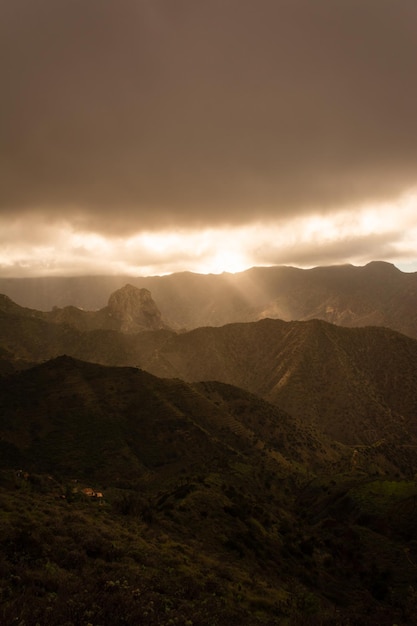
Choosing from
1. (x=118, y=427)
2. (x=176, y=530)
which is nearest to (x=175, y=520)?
(x=176, y=530)

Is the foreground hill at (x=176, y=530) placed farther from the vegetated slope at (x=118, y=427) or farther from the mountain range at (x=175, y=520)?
the vegetated slope at (x=118, y=427)

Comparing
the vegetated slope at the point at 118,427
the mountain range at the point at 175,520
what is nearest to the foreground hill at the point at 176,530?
the mountain range at the point at 175,520

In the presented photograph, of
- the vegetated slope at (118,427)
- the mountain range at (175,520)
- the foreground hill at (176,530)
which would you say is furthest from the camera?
the vegetated slope at (118,427)

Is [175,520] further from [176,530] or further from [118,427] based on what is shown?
[118,427]

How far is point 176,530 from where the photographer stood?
35.1 m

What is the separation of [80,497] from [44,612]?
29.9m

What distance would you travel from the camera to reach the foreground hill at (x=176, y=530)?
1681 centimetres

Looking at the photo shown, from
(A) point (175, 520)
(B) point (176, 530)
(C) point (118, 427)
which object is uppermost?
(B) point (176, 530)

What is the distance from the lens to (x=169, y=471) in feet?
279

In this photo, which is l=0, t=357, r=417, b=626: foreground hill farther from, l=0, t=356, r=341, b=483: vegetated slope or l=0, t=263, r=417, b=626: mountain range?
l=0, t=356, r=341, b=483: vegetated slope

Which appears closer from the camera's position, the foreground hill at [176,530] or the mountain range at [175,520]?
the foreground hill at [176,530]

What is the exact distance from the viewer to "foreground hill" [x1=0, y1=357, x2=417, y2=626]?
55.2ft

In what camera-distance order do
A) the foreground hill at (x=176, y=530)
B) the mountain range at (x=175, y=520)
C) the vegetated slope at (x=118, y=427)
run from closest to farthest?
the foreground hill at (x=176, y=530)
the mountain range at (x=175, y=520)
the vegetated slope at (x=118, y=427)

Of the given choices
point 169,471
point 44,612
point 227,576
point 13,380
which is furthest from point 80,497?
point 13,380
